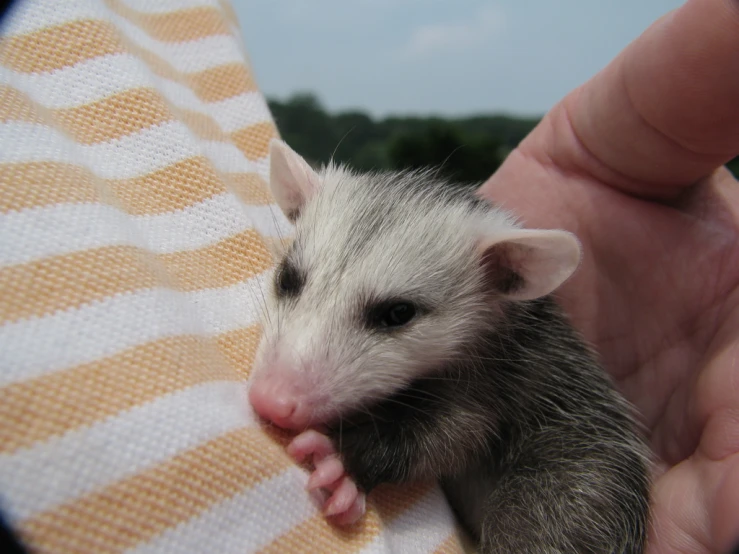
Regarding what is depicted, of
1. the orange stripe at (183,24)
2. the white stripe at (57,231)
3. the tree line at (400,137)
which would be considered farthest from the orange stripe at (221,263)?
the tree line at (400,137)

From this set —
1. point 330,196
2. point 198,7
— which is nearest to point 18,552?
point 330,196

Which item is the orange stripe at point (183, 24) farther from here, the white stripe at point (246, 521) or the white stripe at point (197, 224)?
the white stripe at point (246, 521)

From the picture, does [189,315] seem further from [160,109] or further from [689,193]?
[689,193]

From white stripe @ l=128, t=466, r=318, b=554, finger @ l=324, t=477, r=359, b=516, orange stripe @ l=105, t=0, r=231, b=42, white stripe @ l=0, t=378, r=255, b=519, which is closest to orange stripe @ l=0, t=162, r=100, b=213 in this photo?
white stripe @ l=0, t=378, r=255, b=519

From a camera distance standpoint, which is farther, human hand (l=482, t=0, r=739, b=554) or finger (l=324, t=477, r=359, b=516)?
human hand (l=482, t=0, r=739, b=554)

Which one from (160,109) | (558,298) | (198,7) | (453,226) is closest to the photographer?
(160,109)

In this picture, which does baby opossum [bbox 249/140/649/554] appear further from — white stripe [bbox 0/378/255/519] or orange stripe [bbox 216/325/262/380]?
white stripe [bbox 0/378/255/519]
